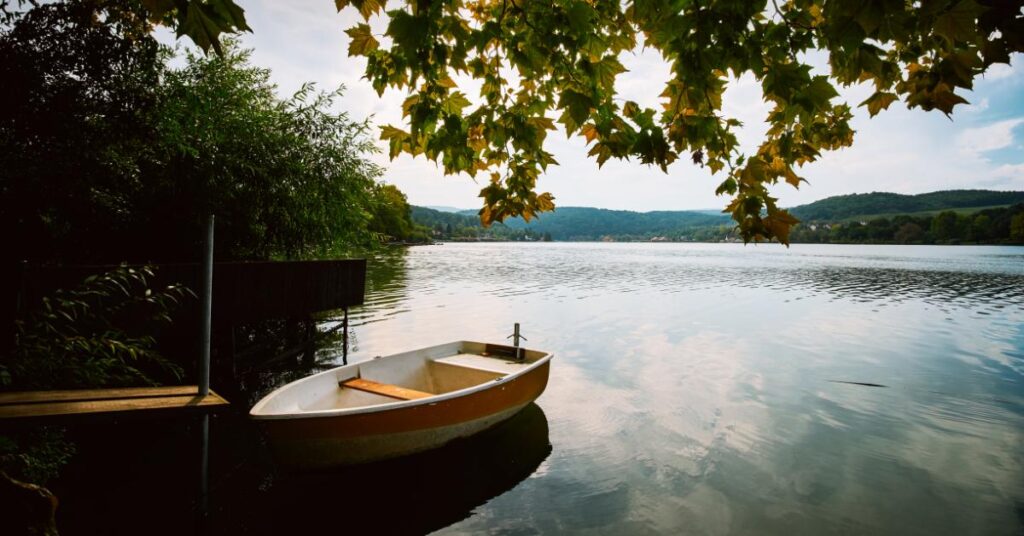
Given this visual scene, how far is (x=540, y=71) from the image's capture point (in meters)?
3.16

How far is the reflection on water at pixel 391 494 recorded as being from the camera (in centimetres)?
709

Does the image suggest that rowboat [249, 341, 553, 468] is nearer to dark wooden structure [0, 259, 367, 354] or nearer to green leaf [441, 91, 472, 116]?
dark wooden structure [0, 259, 367, 354]

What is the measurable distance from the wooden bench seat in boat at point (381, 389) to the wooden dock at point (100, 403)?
3.99m

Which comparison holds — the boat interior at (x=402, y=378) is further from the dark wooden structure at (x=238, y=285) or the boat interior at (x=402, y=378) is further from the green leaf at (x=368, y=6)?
the green leaf at (x=368, y=6)

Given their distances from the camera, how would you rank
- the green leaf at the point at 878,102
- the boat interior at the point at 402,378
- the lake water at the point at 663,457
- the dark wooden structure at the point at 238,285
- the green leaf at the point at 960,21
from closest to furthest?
the green leaf at the point at 960,21, the green leaf at the point at 878,102, the dark wooden structure at the point at 238,285, the lake water at the point at 663,457, the boat interior at the point at 402,378

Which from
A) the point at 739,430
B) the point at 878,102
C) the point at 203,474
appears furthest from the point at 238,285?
the point at 739,430

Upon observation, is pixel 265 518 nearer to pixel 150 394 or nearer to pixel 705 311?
pixel 150 394

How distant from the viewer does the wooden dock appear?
3.86 m

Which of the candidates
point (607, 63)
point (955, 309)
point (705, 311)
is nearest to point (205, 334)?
point (607, 63)

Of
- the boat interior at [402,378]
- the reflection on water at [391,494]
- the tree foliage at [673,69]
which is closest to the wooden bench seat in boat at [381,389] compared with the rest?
the boat interior at [402,378]

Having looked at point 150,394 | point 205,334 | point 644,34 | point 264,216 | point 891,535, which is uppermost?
point 644,34

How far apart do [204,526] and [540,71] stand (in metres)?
7.97

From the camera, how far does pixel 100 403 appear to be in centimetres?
423

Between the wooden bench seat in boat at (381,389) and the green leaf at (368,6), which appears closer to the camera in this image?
the green leaf at (368,6)
